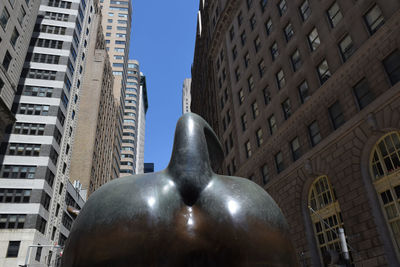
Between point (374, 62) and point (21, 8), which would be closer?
point (374, 62)

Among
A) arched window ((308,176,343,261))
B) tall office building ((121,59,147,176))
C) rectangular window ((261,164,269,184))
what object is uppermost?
tall office building ((121,59,147,176))

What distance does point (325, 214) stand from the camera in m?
22.6

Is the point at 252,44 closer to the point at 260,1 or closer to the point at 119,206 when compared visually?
the point at 260,1

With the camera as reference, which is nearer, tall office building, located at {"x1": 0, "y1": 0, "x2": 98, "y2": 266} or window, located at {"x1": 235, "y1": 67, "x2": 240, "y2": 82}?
tall office building, located at {"x1": 0, "y1": 0, "x2": 98, "y2": 266}

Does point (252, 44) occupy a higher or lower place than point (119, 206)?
higher

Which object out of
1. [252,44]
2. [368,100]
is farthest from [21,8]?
[368,100]

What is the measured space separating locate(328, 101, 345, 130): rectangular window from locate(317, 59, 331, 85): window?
8.42 ft

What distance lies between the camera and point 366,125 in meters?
19.2

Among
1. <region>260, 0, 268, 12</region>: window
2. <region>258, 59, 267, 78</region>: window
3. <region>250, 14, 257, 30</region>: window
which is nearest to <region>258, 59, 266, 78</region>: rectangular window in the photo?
<region>258, 59, 267, 78</region>: window

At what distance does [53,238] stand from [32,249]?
6.15 m

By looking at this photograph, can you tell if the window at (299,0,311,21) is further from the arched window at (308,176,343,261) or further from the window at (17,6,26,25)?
the window at (17,6,26,25)

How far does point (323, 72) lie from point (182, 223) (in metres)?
23.6

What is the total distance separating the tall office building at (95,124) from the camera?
6309 cm

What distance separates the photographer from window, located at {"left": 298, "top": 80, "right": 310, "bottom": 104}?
26000 mm
